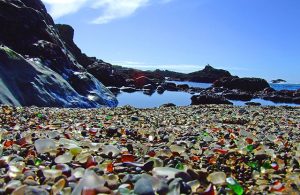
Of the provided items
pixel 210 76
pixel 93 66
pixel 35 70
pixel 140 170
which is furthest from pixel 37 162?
pixel 210 76

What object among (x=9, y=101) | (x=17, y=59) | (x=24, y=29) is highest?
(x=24, y=29)

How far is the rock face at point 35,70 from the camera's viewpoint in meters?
16.4

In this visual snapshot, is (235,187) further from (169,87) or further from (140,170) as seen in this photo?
(169,87)

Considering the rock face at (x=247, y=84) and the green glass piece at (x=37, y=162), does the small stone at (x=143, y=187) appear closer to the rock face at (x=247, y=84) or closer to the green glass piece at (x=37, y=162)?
the green glass piece at (x=37, y=162)

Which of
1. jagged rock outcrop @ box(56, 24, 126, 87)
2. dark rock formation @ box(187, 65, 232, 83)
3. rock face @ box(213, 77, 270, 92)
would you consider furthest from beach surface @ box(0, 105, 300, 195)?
dark rock formation @ box(187, 65, 232, 83)

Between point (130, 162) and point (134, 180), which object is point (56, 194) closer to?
point (134, 180)

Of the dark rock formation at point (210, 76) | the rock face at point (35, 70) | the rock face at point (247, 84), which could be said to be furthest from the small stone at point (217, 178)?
the dark rock formation at point (210, 76)

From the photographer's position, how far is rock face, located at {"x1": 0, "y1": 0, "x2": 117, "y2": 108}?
53.7ft

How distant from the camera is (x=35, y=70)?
1811cm

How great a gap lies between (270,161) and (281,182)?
0.89 meters

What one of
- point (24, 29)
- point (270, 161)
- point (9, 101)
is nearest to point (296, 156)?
point (270, 161)

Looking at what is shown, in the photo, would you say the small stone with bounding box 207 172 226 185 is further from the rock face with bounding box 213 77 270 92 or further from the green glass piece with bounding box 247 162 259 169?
the rock face with bounding box 213 77 270 92

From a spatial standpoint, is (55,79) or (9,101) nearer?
(9,101)

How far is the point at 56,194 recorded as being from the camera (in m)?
2.60
